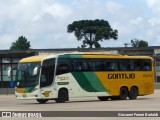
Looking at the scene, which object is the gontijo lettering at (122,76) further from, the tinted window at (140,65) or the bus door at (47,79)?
the bus door at (47,79)

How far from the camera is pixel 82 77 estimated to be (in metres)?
34.6

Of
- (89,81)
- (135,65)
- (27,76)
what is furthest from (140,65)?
(27,76)

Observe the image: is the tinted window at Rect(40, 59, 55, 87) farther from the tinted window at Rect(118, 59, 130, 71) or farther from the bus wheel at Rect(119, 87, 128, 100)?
the bus wheel at Rect(119, 87, 128, 100)

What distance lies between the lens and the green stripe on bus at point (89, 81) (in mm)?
34469

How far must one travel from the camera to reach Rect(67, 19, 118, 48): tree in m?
135

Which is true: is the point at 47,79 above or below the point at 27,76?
below

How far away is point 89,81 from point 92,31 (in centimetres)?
10512

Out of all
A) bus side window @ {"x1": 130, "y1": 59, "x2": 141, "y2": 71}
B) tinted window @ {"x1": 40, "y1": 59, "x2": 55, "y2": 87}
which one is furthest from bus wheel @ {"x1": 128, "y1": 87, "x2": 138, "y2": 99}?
tinted window @ {"x1": 40, "y1": 59, "x2": 55, "y2": 87}

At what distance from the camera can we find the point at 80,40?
5453 inches

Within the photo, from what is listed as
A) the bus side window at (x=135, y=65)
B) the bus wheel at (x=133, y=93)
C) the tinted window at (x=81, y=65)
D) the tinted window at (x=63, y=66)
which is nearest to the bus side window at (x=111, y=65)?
the bus side window at (x=135, y=65)

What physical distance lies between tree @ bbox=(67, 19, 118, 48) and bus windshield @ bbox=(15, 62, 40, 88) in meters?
99.5

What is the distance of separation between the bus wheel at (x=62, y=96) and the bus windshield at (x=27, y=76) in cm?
168

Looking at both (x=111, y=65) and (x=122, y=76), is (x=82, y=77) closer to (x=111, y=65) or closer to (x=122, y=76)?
(x=111, y=65)

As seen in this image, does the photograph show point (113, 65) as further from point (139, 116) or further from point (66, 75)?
point (139, 116)
